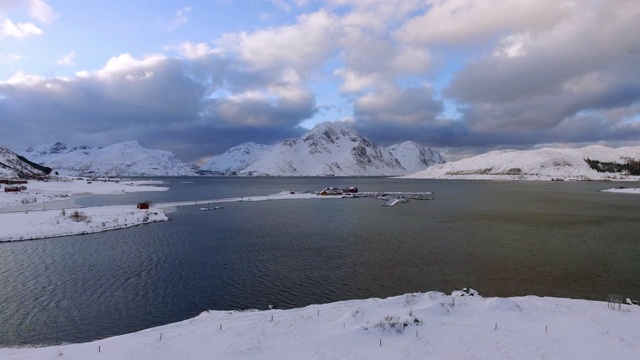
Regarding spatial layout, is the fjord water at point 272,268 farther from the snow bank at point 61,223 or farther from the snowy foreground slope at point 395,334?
the snowy foreground slope at point 395,334

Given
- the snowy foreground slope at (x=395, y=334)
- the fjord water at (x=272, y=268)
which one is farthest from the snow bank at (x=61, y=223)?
the snowy foreground slope at (x=395, y=334)

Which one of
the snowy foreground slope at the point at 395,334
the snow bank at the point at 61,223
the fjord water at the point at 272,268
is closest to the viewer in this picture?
the snowy foreground slope at the point at 395,334

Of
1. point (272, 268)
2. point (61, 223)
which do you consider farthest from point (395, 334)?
point (61, 223)

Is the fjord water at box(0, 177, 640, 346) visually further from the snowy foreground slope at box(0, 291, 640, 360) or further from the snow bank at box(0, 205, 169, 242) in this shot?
the snowy foreground slope at box(0, 291, 640, 360)

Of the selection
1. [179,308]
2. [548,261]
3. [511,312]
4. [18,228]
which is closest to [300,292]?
[179,308]

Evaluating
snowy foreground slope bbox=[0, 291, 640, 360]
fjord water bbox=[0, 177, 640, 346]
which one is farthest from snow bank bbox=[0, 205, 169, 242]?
snowy foreground slope bbox=[0, 291, 640, 360]

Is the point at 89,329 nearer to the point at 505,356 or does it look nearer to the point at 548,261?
the point at 505,356
